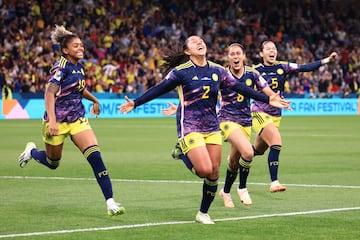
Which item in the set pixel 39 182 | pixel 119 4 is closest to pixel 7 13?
pixel 119 4

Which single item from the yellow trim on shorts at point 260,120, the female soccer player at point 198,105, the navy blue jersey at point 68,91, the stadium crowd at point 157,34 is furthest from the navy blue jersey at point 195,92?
the stadium crowd at point 157,34

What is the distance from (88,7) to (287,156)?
23.6 m

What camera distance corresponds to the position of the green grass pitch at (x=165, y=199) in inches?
386

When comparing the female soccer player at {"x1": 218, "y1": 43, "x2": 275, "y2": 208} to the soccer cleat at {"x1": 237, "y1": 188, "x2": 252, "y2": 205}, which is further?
the female soccer player at {"x1": 218, "y1": 43, "x2": 275, "y2": 208}

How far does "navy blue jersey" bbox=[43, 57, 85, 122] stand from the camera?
11469 mm

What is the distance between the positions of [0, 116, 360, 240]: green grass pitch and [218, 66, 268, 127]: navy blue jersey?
1.16 m

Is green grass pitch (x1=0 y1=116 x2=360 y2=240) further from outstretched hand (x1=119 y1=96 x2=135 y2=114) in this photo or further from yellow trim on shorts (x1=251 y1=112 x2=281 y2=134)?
outstretched hand (x1=119 y1=96 x2=135 y2=114)

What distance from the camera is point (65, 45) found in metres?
11.6

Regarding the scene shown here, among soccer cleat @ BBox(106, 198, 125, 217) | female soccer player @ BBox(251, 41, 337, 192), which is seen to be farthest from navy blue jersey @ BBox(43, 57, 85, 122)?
female soccer player @ BBox(251, 41, 337, 192)

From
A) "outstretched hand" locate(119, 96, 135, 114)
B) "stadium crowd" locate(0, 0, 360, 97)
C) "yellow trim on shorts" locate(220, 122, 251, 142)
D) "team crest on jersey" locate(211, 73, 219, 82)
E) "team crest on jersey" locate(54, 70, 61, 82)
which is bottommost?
"stadium crowd" locate(0, 0, 360, 97)

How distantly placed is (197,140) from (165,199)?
2.41m

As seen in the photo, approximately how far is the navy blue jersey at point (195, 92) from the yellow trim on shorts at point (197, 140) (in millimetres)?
53

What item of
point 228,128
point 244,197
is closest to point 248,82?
point 228,128

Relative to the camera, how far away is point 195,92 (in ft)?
35.3
